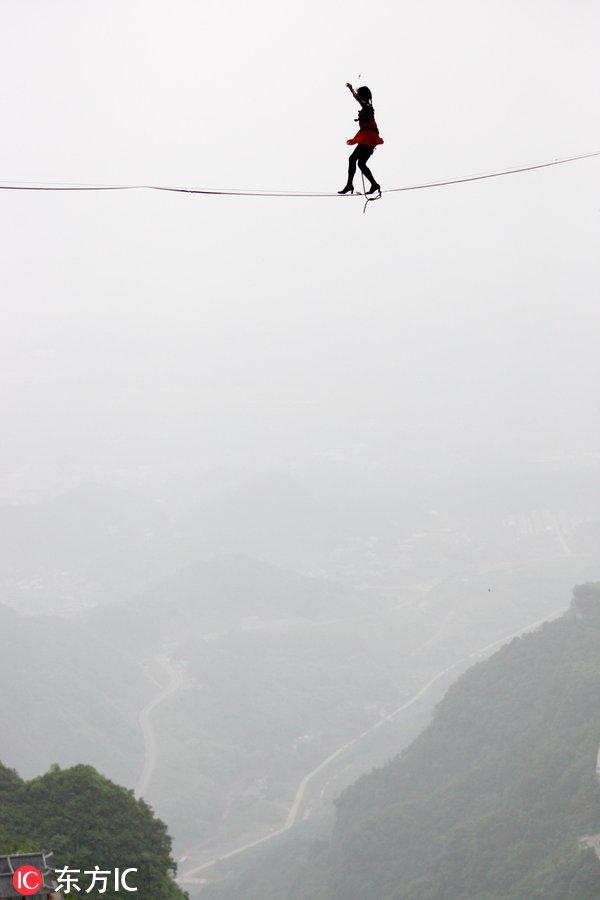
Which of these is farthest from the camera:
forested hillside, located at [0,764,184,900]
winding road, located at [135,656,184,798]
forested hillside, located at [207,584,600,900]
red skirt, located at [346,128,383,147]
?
winding road, located at [135,656,184,798]

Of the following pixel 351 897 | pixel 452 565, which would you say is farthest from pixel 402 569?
pixel 351 897

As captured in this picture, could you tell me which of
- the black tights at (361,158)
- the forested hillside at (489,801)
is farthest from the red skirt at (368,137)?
the forested hillside at (489,801)

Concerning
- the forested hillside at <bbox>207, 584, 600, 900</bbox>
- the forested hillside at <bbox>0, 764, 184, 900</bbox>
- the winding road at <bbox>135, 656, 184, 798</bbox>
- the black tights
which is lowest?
the winding road at <bbox>135, 656, 184, 798</bbox>

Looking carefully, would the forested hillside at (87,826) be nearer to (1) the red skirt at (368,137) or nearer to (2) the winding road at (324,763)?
(1) the red skirt at (368,137)

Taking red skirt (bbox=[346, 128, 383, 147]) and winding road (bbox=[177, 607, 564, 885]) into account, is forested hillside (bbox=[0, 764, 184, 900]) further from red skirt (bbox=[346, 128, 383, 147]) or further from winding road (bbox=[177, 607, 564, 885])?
winding road (bbox=[177, 607, 564, 885])

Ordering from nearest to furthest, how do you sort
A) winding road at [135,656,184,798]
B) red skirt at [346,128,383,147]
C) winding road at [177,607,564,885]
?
red skirt at [346,128,383,147], winding road at [177,607,564,885], winding road at [135,656,184,798]

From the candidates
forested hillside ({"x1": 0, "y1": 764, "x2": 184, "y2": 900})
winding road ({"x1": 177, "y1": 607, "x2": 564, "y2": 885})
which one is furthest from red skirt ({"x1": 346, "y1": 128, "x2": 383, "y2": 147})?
winding road ({"x1": 177, "y1": 607, "x2": 564, "y2": 885})
